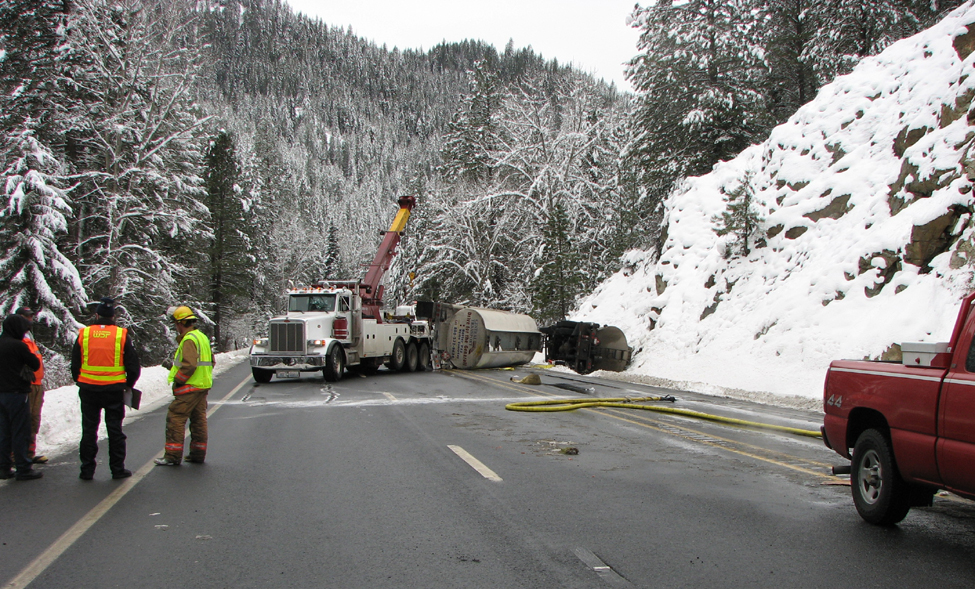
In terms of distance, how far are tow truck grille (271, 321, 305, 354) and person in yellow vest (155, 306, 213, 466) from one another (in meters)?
12.5

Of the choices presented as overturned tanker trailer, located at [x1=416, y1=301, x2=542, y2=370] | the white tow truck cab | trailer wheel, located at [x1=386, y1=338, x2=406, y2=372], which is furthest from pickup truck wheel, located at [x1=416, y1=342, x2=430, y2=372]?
trailer wheel, located at [x1=386, y1=338, x2=406, y2=372]

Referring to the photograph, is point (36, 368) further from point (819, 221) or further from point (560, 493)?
point (819, 221)

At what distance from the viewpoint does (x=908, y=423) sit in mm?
5164

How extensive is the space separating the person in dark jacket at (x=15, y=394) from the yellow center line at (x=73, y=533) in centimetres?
119

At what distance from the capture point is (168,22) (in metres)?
31.4

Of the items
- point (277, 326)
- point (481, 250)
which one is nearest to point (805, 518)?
point (277, 326)

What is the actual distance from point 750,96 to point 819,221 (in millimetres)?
9545

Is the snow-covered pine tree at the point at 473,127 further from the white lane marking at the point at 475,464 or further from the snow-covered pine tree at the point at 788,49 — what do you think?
the white lane marking at the point at 475,464

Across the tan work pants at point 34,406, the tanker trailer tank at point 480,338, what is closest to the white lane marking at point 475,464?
the tan work pants at point 34,406

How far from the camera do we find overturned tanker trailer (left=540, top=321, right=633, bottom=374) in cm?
2473

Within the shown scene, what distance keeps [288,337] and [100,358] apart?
13.4 metres

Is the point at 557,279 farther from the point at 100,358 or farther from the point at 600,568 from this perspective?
the point at 600,568

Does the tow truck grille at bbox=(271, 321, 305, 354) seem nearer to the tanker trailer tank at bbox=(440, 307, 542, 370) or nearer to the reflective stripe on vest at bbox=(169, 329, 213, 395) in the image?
the tanker trailer tank at bbox=(440, 307, 542, 370)

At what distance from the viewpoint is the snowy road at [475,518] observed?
14.7 ft
